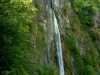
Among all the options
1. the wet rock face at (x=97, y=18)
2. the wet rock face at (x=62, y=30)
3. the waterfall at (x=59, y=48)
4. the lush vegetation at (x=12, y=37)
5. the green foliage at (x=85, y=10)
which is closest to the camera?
the lush vegetation at (x=12, y=37)

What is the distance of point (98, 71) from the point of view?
2938 centimetres

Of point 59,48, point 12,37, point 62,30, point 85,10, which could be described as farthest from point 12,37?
point 85,10

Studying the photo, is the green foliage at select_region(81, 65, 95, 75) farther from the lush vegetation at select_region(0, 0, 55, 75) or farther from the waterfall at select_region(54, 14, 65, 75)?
the lush vegetation at select_region(0, 0, 55, 75)

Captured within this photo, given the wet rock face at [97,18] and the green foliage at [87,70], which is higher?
the wet rock face at [97,18]

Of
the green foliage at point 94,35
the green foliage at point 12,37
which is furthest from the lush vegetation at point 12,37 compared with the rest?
the green foliage at point 94,35

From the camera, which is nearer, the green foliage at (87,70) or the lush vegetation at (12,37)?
the lush vegetation at (12,37)

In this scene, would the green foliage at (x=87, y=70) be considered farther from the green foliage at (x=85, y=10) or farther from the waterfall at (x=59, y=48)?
the green foliage at (x=85, y=10)

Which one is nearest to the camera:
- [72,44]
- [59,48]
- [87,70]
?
[59,48]

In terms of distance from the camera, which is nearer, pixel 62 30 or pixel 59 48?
pixel 59 48

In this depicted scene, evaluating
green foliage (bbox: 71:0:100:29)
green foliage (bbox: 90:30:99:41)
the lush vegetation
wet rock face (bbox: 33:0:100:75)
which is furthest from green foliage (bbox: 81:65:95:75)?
the lush vegetation

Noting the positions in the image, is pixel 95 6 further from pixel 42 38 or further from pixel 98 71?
pixel 42 38

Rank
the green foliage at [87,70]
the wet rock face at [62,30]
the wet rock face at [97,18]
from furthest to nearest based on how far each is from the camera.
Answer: the wet rock face at [97,18] < the green foliage at [87,70] < the wet rock face at [62,30]

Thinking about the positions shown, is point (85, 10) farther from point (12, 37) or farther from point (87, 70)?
point (12, 37)

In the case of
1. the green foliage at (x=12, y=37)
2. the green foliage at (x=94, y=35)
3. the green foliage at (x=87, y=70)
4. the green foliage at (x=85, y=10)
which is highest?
the green foliage at (x=12, y=37)
